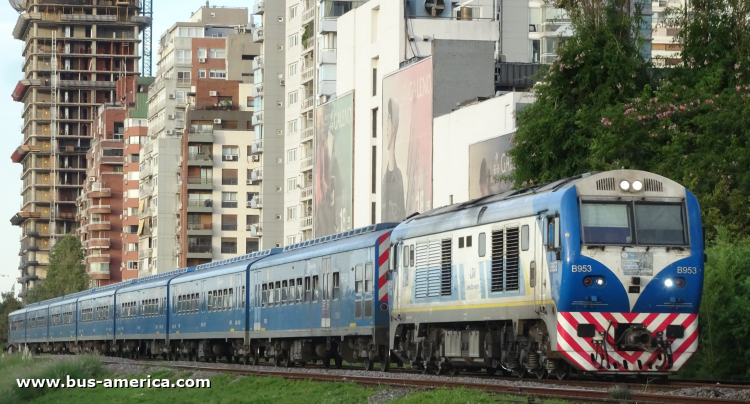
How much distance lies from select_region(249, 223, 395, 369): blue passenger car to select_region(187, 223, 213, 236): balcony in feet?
325

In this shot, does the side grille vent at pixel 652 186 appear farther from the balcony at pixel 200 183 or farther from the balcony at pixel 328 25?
the balcony at pixel 200 183

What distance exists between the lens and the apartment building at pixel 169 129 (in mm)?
154250

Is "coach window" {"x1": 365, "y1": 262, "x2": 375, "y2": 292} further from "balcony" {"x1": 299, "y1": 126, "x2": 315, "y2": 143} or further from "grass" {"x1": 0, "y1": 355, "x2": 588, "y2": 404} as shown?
"balcony" {"x1": 299, "y1": 126, "x2": 315, "y2": 143}

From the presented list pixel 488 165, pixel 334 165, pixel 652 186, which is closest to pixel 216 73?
pixel 334 165

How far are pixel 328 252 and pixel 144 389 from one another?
22.1ft

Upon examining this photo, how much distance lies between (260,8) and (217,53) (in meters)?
41.7

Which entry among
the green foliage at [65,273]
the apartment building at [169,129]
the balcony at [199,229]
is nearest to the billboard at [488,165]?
the balcony at [199,229]

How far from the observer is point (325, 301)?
37.7 m

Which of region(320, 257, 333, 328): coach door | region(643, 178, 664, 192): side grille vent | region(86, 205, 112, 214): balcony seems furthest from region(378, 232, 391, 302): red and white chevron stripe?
region(86, 205, 112, 214): balcony

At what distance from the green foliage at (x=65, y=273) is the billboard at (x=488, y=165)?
104474 mm

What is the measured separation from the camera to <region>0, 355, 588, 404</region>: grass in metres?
21.6

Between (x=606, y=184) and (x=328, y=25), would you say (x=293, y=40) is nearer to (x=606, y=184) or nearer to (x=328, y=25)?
(x=328, y=25)

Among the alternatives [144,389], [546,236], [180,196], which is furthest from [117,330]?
[180,196]

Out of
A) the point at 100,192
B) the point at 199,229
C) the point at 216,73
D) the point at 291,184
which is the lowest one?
the point at 199,229
